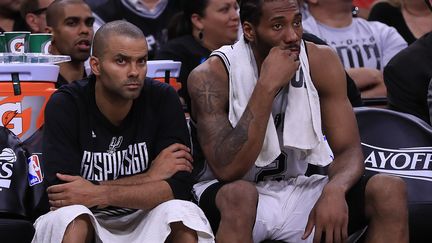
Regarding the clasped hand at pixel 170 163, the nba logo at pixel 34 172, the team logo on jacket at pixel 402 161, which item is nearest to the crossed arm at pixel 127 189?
the clasped hand at pixel 170 163

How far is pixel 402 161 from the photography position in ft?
16.0

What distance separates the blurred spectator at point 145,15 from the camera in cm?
687

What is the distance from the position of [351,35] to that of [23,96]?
2865mm

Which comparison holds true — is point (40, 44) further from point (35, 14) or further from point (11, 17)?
point (11, 17)

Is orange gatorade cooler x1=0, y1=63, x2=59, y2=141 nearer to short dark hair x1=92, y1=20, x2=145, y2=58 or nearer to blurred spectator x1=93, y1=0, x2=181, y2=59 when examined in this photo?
short dark hair x1=92, y1=20, x2=145, y2=58

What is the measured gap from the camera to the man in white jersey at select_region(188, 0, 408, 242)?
4.20 metres

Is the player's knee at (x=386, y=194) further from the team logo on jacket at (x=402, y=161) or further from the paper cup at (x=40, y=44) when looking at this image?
the paper cup at (x=40, y=44)

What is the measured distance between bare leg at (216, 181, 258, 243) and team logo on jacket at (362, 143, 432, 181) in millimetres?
926

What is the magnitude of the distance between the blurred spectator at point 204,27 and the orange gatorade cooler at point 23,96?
60.1 inches

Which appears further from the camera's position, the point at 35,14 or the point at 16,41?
the point at 35,14

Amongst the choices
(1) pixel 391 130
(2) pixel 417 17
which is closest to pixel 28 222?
(1) pixel 391 130

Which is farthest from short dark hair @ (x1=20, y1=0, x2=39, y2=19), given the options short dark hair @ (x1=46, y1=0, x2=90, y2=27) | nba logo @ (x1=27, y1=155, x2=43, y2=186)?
nba logo @ (x1=27, y1=155, x2=43, y2=186)

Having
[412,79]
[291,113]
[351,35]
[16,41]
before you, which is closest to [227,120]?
[291,113]

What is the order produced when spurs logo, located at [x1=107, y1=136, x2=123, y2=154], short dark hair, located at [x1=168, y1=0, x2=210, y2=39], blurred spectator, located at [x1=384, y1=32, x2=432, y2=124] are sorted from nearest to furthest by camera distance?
1. spurs logo, located at [x1=107, y1=136, x2=123, y2=154]
2. blurred spectator, located at [x1=384, y1=32, x2=432, y2=124]
3. short dark hair, located at [x1=168, y1=0, x2=210, y2=39]
